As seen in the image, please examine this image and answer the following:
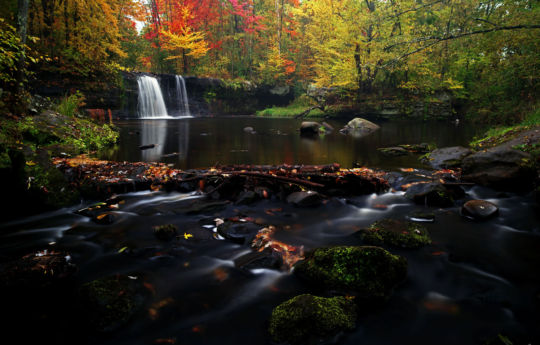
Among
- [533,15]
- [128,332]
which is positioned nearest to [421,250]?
[128,332]

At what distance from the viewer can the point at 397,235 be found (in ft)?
11.5

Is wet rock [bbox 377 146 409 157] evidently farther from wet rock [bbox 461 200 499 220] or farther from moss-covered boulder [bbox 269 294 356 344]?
moss-covered boulder [bbox 269 294 356 344]

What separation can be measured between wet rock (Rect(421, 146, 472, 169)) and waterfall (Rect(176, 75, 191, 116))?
2754 centimetres

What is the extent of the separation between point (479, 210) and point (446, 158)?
4.19 m

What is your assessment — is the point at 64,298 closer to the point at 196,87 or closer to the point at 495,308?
the point at 495,308

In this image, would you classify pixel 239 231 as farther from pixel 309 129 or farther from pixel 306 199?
pixel 309 129

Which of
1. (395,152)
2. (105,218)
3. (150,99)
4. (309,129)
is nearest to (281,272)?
(105,218)

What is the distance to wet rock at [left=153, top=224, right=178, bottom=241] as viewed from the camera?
11.6 feet

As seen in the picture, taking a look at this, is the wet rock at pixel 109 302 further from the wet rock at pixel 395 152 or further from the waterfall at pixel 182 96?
the waterfall at pixel 182 96

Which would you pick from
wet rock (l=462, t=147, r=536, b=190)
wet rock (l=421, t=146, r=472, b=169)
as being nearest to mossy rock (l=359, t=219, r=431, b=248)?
wet rock (l=462, t=147, r=536, b=190)

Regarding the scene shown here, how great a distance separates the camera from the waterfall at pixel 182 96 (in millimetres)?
30297

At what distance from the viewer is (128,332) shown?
2100 mm

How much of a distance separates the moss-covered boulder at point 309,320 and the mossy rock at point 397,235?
56.1 inches

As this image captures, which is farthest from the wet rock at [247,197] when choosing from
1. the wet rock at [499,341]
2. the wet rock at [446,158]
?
the wet rock at [446,158]
